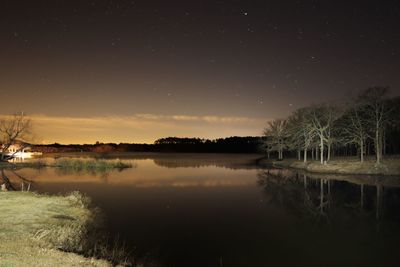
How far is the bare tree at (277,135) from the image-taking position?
98.2 meters

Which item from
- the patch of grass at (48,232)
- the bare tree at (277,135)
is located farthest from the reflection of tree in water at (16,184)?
the bare tree at (277,135)

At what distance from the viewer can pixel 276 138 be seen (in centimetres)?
10362

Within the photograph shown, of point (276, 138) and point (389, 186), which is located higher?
point (276, 138)

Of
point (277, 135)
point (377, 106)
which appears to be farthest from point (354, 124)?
point (277, 135)

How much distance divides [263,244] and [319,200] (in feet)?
54.8

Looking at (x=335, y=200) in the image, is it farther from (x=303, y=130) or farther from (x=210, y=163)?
(x=210, y=163)

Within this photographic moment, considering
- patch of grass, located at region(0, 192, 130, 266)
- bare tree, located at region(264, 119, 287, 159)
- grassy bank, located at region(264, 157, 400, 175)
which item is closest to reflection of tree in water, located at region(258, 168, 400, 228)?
grassy bank, located at region(264, 157, 400, 175)

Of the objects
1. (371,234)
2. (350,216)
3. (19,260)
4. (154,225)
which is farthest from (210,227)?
(19,260)

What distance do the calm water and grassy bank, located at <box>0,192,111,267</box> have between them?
7.08 ft

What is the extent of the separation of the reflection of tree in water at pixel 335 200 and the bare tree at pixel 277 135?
5286cm

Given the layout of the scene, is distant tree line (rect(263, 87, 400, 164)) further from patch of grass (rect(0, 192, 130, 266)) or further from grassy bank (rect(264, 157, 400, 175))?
patch of grass (rect(0, 192, 130, 266))

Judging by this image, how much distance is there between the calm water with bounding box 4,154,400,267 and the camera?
16.0 metres

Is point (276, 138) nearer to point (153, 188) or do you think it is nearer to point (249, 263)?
point (153, 188)

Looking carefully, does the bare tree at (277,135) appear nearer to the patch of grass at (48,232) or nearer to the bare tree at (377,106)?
the bare tree at (377,106)
